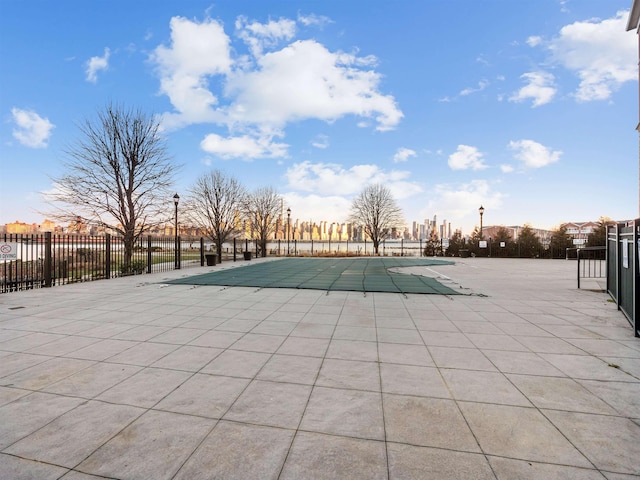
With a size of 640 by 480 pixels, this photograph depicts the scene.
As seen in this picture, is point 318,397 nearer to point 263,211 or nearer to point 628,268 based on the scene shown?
point 628,268

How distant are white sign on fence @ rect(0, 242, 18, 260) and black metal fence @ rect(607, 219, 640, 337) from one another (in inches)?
597

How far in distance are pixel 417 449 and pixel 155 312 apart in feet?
20.4

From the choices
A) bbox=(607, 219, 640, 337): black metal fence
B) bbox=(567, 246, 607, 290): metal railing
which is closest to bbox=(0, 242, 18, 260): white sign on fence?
bbox=(607, 219, 640, 337): black metal fence

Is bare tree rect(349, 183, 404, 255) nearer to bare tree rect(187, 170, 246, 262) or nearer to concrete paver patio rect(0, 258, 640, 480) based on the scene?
bare tree rect(187, 170, 246, 262)

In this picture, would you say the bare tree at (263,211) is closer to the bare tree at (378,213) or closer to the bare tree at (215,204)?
the bare tree at (215,204)

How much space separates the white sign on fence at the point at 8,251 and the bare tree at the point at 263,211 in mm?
22391

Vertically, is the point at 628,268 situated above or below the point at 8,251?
below

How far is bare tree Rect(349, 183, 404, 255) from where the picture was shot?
1514 inches

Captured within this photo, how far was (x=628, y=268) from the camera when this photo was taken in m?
5.45

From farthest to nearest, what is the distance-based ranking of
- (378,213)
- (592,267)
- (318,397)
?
(378,213) < (592,267) < (318,397)

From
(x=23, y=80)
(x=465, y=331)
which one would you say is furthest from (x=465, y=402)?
(x=23, y=80)

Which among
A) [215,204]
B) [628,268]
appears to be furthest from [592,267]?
[215,204]

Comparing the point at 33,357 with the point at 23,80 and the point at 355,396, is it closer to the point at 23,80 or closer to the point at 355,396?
the point at 355,396

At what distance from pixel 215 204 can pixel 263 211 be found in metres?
8.51
